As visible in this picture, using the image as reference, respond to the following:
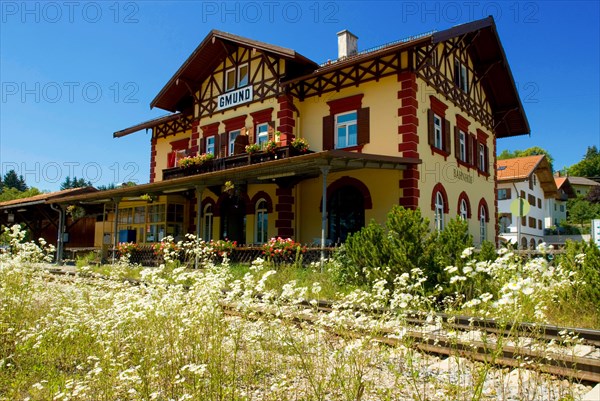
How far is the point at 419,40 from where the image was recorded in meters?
13.4

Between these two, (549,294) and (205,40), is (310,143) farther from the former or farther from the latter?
(549,294)

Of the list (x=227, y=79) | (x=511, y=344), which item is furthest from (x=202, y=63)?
(x=511, y=344)

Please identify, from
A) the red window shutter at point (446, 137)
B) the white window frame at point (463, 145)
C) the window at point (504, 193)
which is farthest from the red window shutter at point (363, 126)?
the window at point (504, 193)

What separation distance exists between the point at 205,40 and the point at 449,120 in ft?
32.6

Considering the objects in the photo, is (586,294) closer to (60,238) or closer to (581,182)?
(60,238)

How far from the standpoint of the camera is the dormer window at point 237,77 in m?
18.6

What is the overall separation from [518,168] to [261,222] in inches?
989

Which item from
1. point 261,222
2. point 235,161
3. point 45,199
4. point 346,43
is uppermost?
point 346,43

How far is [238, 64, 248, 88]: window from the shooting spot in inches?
731

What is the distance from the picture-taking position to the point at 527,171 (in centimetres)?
3391

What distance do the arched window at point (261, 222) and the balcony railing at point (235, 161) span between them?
2.05 m

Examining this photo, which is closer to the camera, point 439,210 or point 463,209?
point 439,210

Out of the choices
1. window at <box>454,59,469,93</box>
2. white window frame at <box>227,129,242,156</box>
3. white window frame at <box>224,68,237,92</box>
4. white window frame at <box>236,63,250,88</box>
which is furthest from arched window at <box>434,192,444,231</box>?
white window frame at <box>224,68,237,92</box>

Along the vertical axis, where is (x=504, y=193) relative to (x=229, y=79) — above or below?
below
